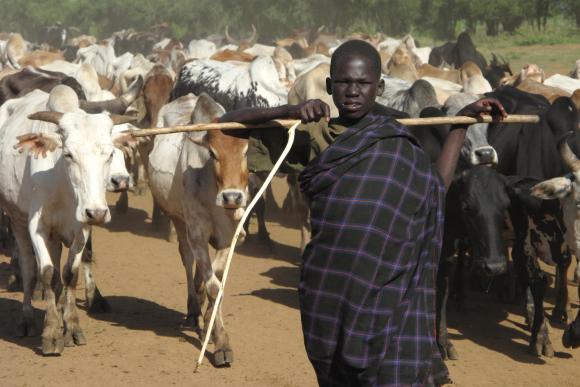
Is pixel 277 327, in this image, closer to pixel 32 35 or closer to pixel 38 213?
pixel 38 213

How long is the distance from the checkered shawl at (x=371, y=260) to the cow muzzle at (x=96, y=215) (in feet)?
9.52

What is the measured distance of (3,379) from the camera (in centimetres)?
636

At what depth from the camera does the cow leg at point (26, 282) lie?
7.32 metres

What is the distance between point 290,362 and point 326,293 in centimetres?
339

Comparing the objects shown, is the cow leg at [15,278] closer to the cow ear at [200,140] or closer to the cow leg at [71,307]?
the cow leg at [71,307]

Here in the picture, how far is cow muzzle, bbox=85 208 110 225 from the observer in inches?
243

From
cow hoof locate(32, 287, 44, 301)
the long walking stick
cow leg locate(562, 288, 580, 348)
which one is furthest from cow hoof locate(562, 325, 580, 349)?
cow hoof locate(32, 287, 44, 301)

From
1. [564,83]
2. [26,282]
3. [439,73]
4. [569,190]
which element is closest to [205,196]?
[26,282]

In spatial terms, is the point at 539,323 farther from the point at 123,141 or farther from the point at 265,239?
the point at 265,239

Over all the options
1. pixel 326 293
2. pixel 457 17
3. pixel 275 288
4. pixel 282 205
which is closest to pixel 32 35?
pixel 457 17

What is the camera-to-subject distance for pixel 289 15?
163 ft

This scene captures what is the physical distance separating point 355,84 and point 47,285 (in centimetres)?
388

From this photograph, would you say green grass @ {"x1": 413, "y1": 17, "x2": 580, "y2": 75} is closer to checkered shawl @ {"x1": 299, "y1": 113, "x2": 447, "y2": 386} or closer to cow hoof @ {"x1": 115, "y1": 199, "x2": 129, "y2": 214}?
cow hoof @ {"x1": 115, "y1": 199, "x2": 129, "y2": 214}

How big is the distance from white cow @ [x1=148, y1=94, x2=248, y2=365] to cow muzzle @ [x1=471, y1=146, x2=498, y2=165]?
5.84 ft
